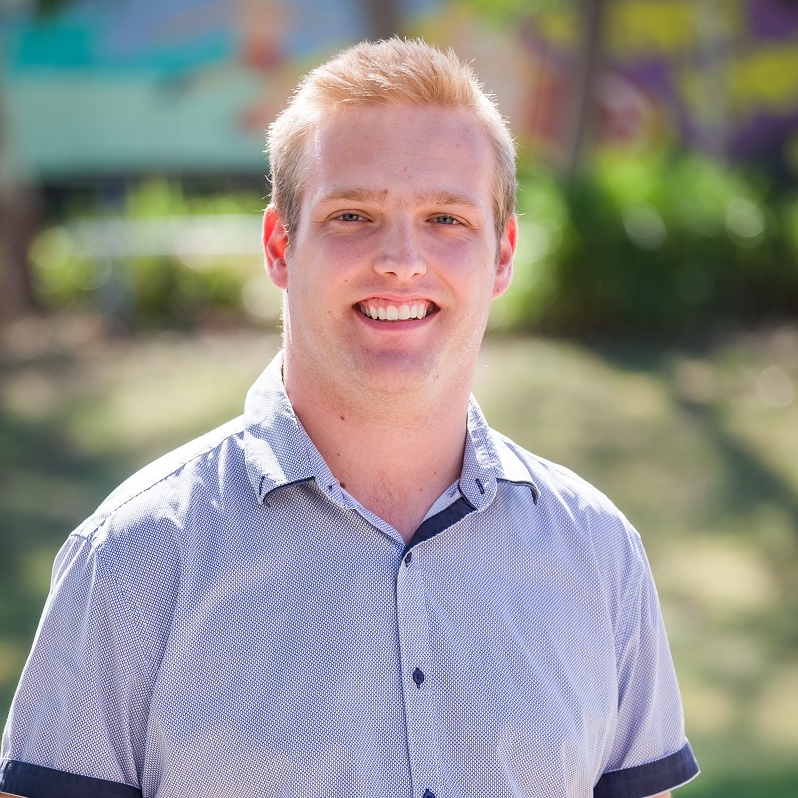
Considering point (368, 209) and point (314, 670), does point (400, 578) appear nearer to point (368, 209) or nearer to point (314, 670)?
point (314, 670)

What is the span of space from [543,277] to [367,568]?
853 cm

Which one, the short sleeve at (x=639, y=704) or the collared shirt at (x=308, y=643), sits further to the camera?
the short sleeve at (x=639, y=704)

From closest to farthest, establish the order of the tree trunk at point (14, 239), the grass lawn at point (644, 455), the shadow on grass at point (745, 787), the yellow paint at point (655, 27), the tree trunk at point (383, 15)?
the shadow on grass at point (745, 787) < the grass lawn at point (644, 455) < the tree trunk at point (14, 239) < the tree trunk at point (383, 15) < the yellow paint at point (655, 27)

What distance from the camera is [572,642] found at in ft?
7.01

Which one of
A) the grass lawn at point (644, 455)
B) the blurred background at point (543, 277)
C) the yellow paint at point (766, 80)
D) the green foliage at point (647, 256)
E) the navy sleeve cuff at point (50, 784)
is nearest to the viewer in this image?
the navy sleeve cuff at point (50, 784)

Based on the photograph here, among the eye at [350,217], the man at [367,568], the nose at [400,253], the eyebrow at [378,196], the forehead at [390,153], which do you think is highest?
the forehead at [390,153]

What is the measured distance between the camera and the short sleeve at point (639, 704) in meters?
2.23

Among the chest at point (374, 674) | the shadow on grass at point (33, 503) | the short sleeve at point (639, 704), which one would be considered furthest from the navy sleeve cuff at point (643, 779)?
the shadow on grass at point (33, 503)

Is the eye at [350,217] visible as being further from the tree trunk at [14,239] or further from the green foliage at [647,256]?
the tree trunk at [14,239]

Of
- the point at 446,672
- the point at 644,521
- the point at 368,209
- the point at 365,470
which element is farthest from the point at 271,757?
the point at 644,521

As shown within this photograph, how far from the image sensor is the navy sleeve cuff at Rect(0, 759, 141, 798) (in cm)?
191

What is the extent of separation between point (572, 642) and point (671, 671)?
29 cm

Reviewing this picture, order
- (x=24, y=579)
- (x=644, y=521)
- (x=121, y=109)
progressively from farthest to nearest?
(x=121, y=109), (x=644, y=521), (x=24, y=579)

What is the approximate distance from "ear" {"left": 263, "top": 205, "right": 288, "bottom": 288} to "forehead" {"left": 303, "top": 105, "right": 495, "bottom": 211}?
152 mm
